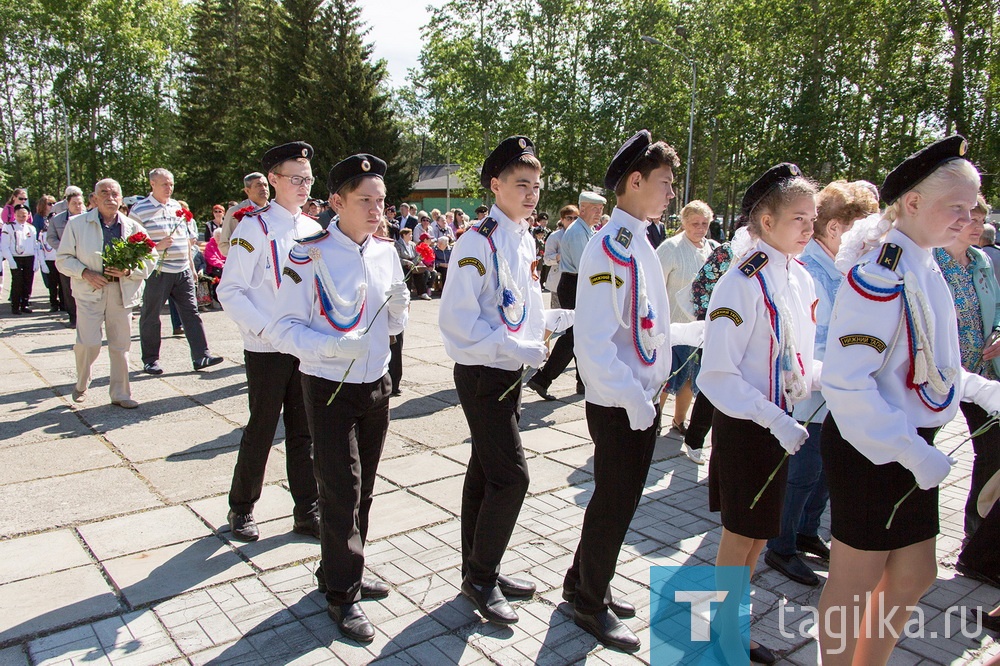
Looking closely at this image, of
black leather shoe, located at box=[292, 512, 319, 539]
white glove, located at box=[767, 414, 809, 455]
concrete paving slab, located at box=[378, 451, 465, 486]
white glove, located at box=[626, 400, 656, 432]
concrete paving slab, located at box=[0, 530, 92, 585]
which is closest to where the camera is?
white glove, located at box=[767, 414, 809, 455]

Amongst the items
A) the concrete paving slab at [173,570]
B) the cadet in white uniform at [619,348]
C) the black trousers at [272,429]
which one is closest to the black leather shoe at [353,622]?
the concrete paving slab at [173,570]

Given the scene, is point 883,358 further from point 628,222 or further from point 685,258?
point 685,258

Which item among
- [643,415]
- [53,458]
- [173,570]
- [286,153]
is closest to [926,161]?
[643,415]

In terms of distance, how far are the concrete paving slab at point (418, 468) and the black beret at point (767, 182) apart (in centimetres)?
304

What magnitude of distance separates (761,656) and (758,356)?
4.31 ft

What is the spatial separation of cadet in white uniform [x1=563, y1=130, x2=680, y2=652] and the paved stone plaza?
345mm

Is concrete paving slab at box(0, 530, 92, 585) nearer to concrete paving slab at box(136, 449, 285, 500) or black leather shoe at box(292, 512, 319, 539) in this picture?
concrete paving slab at box(136, 449, 285, 500)

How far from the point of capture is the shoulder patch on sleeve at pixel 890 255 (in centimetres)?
254

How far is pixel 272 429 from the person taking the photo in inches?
167

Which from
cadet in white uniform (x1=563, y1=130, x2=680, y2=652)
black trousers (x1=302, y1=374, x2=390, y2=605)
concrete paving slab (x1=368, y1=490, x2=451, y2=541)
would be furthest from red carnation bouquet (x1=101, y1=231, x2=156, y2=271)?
cadet in white uniform (x1=563, y1=130, x2=680, y2=652)

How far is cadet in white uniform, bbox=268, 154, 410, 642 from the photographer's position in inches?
129

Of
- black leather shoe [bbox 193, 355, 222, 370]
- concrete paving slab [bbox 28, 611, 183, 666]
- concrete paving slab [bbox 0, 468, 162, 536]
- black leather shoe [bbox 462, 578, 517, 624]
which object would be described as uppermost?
black leather shoe [bbox 193, 355, 222, 370]

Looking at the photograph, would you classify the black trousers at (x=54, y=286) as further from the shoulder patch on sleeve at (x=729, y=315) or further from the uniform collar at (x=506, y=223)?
the shoulder patch on sleeve at (x=729, y=315)

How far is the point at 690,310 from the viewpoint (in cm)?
584
